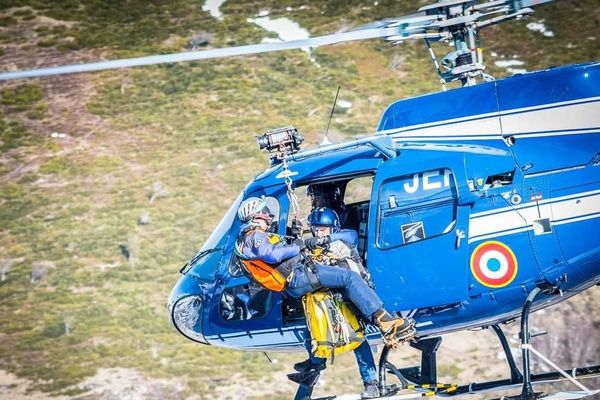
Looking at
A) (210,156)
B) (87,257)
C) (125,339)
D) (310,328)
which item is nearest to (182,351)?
(125,339)

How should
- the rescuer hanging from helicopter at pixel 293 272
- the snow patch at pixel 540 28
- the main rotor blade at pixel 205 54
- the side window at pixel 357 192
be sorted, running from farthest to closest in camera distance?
the snow patch at pixel 540 28 < the side window at pixel 357 192 < the rescuer hanging from helicopter at pixel 293 272 < the main rotor blade at pixel 205 54

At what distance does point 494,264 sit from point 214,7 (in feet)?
95.3

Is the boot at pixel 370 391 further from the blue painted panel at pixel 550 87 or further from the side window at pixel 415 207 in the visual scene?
the blue painted panel at pixel 550 87

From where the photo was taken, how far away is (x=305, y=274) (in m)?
8.57

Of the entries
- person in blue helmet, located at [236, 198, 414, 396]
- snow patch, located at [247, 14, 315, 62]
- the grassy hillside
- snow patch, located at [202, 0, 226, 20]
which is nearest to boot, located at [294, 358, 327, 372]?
person in blue helmet, located at [236, 198, 414, 396]

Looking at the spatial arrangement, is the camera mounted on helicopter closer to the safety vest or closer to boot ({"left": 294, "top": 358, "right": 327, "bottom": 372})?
the safety vest

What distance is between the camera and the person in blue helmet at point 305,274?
8.48 m

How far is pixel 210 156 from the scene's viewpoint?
2619cm

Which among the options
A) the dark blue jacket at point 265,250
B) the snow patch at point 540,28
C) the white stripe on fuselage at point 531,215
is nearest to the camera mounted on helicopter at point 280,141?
the dark blue jacket at point 265,250

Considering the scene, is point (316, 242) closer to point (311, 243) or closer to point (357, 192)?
point (311, 243)

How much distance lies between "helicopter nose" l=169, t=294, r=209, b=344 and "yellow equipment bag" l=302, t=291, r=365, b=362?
177 centimetres

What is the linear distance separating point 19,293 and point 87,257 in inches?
80.2

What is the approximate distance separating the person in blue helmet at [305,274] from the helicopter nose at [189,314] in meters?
1.74

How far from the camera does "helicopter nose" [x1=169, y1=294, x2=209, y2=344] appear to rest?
10.1 m
